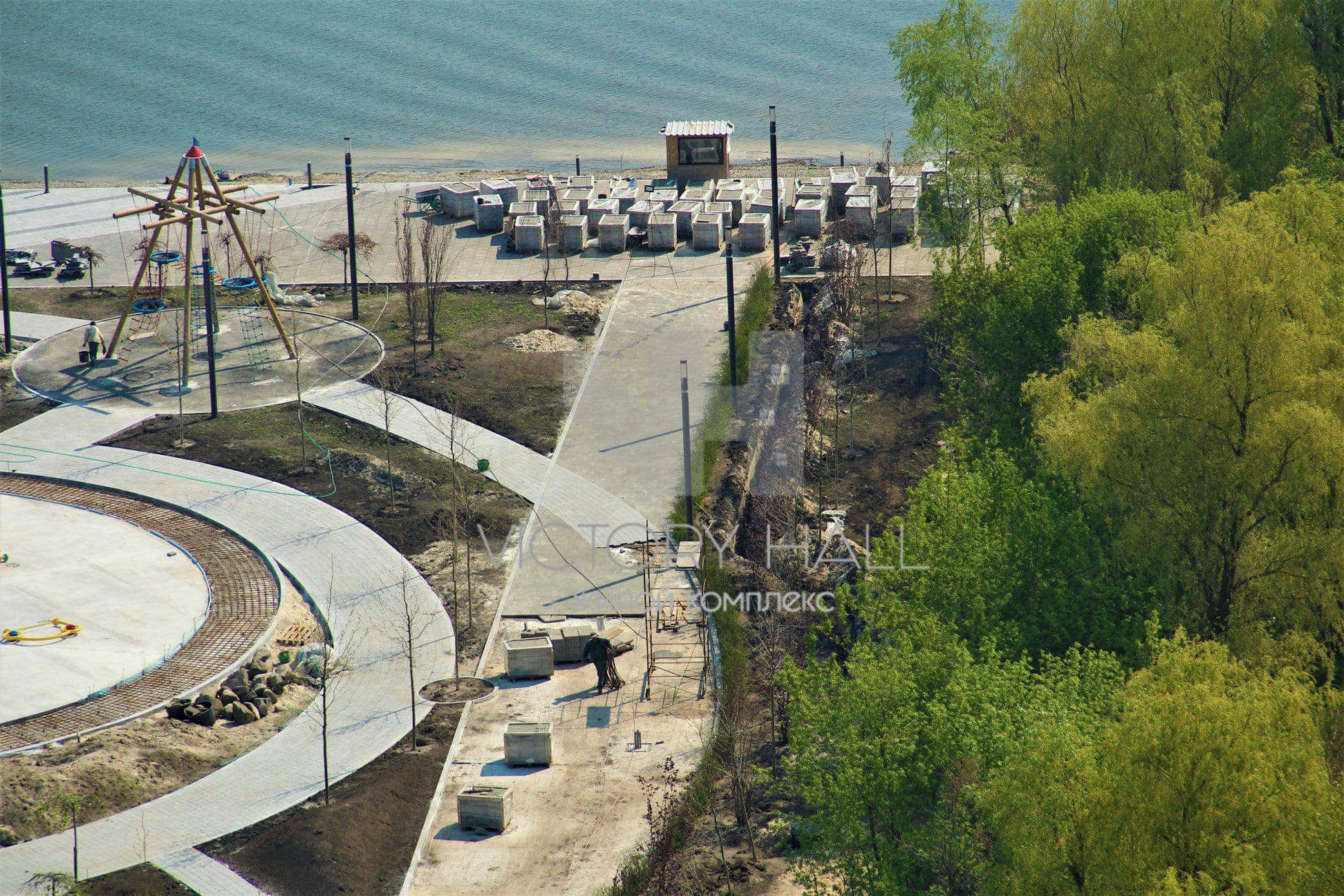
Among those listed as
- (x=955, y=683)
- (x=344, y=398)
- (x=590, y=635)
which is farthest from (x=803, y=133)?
(x=955, y=683)

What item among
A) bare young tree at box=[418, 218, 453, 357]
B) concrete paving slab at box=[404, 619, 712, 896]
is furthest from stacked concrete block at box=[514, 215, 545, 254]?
concrete paving slab at box=[404, 619, 712, 896]

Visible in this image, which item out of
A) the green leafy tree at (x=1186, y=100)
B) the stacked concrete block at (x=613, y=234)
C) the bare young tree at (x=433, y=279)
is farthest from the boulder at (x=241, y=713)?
the stacked concrete block at (x=613, y=234)

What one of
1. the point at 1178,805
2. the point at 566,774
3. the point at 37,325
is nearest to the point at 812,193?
the point at 37,325

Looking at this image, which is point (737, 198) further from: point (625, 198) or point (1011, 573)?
point (1011, 573)

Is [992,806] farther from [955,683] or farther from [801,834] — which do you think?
[801,834]

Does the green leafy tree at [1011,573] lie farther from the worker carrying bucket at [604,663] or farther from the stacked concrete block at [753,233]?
the stacked concrete block at [753,233]

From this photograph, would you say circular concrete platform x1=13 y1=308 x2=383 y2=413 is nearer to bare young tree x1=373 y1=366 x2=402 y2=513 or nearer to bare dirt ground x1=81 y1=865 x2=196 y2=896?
bare young tree x1=373 y1=366 x2=402 y2=513
